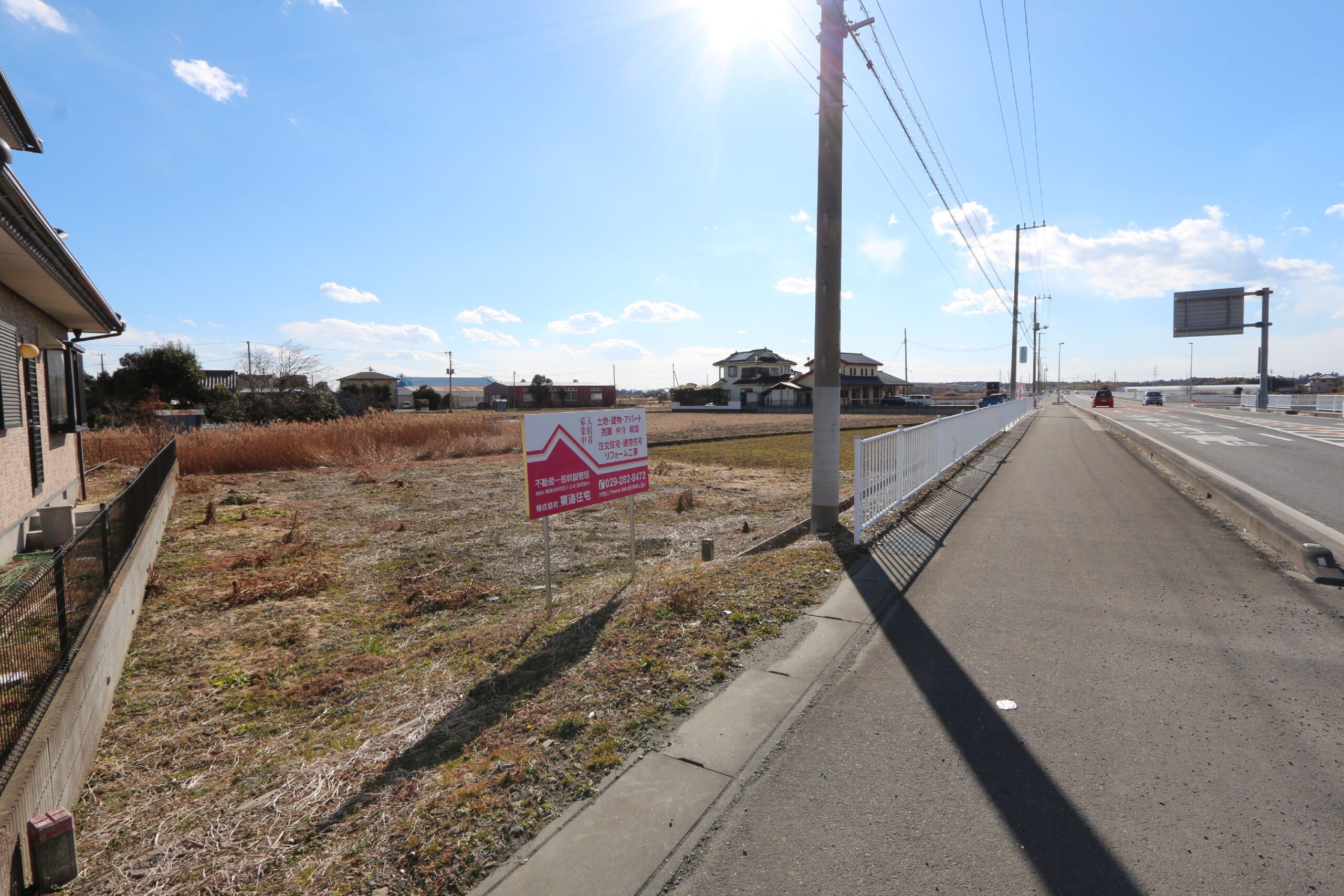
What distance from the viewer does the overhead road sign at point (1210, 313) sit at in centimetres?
3847

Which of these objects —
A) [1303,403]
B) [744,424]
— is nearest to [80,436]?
[744,424]

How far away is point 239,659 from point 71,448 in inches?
363

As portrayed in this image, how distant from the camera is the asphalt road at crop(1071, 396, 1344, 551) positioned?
9.71 m

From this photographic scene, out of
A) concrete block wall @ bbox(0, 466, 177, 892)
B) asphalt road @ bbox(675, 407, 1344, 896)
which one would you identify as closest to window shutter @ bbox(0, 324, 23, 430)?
concrete block wall @ bbox(0, 466, 177, 892)

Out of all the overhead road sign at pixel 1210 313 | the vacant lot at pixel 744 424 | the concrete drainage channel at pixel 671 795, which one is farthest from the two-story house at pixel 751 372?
the concrete drainage channel at pixel 671 795

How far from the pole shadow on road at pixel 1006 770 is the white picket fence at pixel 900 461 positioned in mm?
1571

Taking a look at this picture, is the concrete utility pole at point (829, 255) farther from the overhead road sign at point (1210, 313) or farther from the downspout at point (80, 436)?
the overhead road sign at point (1210, 313)

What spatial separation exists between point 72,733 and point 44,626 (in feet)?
1.95

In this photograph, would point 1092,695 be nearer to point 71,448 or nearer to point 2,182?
point 2,182

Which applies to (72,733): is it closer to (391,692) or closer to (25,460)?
(391,692)

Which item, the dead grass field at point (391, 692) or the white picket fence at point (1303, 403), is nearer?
the dead grass field at point (391, 692)

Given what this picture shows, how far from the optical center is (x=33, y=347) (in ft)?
27.3

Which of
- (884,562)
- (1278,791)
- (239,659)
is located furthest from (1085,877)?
(239,659)

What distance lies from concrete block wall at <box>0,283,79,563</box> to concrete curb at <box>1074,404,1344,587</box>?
13.5m
